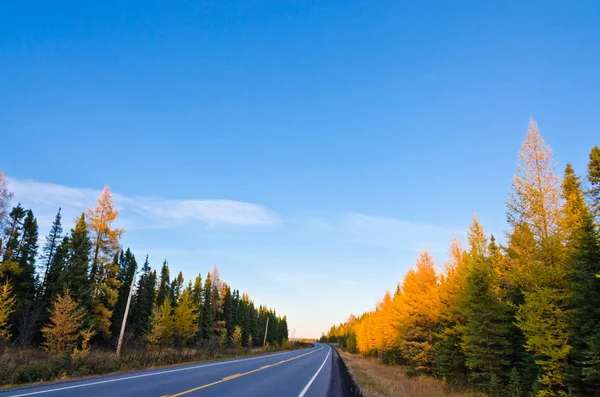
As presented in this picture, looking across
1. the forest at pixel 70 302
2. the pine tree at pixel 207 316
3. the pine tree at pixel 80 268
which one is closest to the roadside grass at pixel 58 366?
the forest at pixel 70 302

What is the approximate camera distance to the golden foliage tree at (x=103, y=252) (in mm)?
31922

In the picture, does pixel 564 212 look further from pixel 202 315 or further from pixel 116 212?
pixel 202 315

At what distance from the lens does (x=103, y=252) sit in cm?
3222

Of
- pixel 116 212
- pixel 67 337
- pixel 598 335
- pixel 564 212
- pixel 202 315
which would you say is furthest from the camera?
pixel 202 315

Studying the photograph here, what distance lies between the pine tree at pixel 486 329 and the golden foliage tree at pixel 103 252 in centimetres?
2851

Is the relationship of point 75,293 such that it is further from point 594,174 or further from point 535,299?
point 594,174

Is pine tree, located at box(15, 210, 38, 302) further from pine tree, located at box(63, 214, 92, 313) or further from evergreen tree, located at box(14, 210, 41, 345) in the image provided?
pine tree, located at box(63, 214, 92, 313)

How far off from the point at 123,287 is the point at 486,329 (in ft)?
181

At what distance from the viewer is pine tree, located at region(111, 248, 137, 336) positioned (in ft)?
160

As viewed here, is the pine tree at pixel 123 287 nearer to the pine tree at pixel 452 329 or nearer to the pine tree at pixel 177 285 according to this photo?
the pine tree at pixel 177 285

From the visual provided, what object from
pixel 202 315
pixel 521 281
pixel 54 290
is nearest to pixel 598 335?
pixel 521 281

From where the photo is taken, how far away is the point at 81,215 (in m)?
33.7

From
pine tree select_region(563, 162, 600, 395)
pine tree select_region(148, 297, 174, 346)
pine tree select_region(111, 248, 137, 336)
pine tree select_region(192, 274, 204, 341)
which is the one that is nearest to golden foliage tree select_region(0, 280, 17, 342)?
pine tree select_region(148, 297, 174, 346)

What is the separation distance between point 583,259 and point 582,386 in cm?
402
